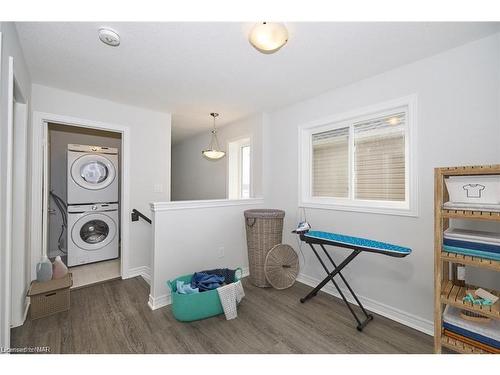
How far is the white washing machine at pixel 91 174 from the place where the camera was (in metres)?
3.32

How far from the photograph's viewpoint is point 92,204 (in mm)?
3477

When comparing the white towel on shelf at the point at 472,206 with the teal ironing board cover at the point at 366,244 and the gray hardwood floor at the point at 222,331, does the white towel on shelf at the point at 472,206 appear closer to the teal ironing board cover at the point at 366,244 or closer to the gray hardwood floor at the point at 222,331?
the teal ironing board cover at the point at 366,244

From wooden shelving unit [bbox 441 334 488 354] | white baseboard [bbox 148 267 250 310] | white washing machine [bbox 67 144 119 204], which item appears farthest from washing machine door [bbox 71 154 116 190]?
wooden shelving unit [bbox 441 334 488 354]

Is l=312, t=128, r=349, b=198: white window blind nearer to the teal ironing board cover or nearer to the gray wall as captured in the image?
the teal ironing board cover

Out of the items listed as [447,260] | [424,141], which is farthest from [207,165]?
[447,260]

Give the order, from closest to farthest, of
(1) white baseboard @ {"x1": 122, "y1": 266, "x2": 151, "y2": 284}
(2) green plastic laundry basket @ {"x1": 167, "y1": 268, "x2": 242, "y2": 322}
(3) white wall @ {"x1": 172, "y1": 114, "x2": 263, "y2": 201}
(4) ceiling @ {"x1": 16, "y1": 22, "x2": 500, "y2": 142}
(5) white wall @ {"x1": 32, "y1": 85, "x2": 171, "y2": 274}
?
(4) ceiling @ {"x1": 16, "y1": 22, "x2": 500, "y2": 142}, (2) green plastic laundry basket @ {"x1": 167, "y1": 268, "x2": 242, "y2": 322}, (5) white wall @ {"x1": 32, "y1": 85, "x2": 171, "y2": 274}, (1) white baseboard @ {"x1": 122, "y1": 266, "x2": 151, "y2": 284}, (3) white wall @ {"x1": 172, "y1": 114, "x2": 263, "y2": 201}

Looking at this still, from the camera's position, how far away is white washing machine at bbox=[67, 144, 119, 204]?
3.32 metres

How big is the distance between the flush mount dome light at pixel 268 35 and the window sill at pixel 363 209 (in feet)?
5.56

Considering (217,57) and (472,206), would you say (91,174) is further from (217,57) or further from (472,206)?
(472,206)

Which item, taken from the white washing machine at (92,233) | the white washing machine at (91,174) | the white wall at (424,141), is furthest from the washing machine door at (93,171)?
the white wall at (424,141)

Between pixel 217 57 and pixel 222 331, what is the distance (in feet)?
7.43

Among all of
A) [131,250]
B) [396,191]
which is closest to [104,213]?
[131,250]

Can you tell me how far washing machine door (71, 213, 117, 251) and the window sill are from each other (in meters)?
3.10
